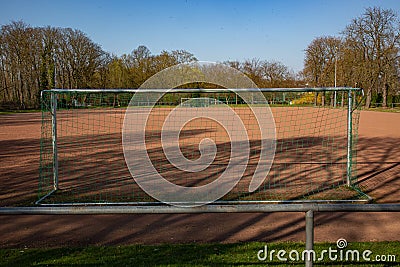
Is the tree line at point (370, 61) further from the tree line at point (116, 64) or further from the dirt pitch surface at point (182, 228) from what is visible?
the dirt pitch surface at point (182, 228)

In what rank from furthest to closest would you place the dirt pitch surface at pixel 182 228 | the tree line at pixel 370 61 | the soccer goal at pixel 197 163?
the tree line at pixel 370 61
the soccer goal at pixel 197 163
the dirt pitch surface at pixel 182 228

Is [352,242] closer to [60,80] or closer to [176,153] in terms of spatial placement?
[176,153]

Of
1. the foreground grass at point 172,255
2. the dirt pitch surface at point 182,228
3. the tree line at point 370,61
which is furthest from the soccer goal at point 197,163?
the tree line at point 370,61

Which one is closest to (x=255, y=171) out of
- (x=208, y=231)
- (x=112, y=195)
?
(x=112, y=195)

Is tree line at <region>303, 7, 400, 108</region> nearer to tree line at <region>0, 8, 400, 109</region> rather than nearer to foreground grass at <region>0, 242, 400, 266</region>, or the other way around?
tree line at <region>0, 8, 400, 109</region>

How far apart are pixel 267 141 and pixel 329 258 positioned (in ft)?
39.3

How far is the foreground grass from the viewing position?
13.3 ft

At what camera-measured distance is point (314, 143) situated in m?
15.2

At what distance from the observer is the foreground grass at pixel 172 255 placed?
4.05 m

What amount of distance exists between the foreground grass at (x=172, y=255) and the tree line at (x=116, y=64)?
4528cm

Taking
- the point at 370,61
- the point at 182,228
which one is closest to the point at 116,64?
the point at 370,61

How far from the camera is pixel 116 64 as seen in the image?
53.6 m

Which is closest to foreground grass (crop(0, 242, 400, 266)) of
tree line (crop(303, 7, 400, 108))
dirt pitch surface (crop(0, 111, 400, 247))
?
dirt pitch surface (crop(0, 111, 400, 247))

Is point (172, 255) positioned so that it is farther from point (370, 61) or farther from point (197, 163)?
point (370, 61)
